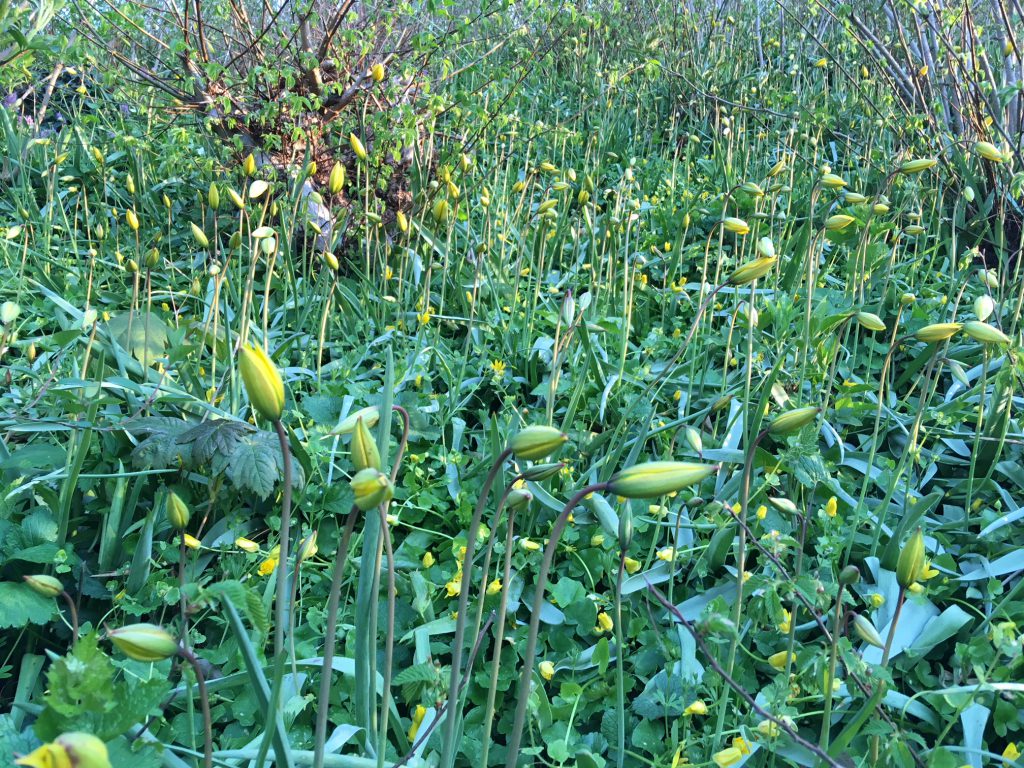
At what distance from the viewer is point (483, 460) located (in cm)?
177

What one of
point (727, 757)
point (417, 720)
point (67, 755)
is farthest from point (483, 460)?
point (67, 755)

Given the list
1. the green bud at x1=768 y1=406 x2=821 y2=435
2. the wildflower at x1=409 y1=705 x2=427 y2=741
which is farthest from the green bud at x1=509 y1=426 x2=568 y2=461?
the wildflower at x1=409 y1=705 x2=427 y2=741

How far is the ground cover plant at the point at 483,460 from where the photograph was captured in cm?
101

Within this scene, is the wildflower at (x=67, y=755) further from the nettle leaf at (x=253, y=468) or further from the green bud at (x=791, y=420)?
the nettle leaf at (x=253, y=468)

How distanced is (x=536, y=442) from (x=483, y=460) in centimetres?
99

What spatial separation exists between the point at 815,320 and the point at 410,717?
145 centimetres

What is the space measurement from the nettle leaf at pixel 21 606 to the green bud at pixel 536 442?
3.10ft

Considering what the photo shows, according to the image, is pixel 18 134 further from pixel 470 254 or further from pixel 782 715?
pixel 782 715

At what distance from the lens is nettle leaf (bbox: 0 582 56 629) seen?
1276mm

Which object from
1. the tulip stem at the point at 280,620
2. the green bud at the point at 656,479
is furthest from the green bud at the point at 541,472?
the tulip stem at the point at 280,620

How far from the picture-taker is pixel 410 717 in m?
1.34

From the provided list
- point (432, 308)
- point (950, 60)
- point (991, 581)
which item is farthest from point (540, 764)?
point (950, 60)

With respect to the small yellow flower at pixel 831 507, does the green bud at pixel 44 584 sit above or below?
above

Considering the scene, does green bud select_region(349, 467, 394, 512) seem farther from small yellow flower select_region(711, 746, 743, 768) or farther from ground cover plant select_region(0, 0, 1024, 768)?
small yellow flower select_region(711, 746, 743, 768)
